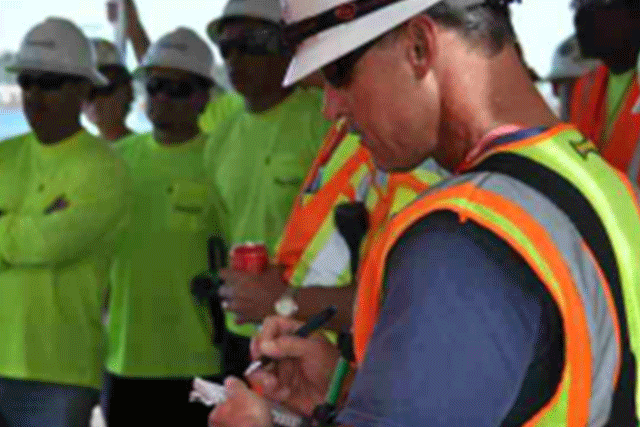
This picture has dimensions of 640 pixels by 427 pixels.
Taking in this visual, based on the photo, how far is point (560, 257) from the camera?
3.20ft

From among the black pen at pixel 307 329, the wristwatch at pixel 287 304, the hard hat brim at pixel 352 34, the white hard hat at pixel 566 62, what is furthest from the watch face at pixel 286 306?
the white hard hat at pixel 566 62

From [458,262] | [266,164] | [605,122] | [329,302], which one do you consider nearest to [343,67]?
[458,262]

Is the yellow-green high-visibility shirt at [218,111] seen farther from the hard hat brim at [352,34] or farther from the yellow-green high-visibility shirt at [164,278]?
the hard hat brim at [352,34]

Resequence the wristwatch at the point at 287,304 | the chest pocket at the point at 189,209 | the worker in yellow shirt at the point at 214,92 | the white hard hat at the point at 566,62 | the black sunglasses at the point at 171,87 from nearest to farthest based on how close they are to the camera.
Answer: the wristwatch at the point at 287,304, the chest pocket at the point at 189,209, the black sunglasses at the point at 171,87, the worker in yellow shirt at the point at 214,92, the white hard hat at the point at 566,62

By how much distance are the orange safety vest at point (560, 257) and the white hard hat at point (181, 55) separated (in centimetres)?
314

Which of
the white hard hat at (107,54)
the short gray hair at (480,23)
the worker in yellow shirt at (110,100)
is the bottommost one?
the worker in yellow shirt at (110,100)

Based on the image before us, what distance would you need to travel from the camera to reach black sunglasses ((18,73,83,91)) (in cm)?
356

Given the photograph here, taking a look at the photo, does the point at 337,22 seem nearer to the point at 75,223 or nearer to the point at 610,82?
the point at 610,82

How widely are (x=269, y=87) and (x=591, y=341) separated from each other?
266cm

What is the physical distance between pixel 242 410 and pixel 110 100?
148 inches

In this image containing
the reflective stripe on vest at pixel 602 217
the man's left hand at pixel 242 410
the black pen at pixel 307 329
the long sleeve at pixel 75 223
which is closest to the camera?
the reflective stripe on vest at pixel 602 217

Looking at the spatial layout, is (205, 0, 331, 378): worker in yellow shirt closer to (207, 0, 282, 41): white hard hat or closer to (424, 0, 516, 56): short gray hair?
(207, 0, 282, 41): white hard hat

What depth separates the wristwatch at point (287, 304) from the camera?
7.78ft

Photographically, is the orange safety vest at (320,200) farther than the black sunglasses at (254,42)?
No
